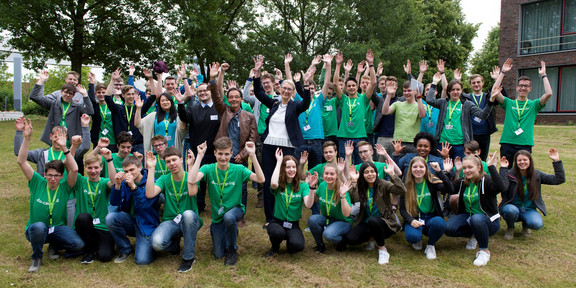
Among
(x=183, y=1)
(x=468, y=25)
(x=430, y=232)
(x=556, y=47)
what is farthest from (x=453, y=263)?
(x=468, y=25)

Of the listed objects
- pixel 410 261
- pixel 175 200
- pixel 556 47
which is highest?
pixel 556 47

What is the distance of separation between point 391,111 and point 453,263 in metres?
2.85

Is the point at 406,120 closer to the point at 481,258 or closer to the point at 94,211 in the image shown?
the point at 481,258

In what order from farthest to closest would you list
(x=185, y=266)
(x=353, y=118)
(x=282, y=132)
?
(x=353, y=118) < (x=282, y=132) < (x=185, y=266)

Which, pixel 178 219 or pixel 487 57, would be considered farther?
pixel 487 57

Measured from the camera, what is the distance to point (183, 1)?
19.5 m

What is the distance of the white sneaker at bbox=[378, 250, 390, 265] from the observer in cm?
462

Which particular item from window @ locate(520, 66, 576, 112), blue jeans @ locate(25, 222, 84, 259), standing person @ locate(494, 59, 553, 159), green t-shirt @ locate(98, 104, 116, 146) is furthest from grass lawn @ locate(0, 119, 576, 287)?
window @ locate(520, 66, 576, 112)

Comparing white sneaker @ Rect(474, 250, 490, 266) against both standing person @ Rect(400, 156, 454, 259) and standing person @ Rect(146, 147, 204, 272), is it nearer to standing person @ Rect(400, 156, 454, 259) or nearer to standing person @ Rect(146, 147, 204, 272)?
standing person @ Rect(400, 156, 454, 259)

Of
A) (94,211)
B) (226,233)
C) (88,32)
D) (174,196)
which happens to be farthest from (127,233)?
(88,32)

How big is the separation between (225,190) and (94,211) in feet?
5.24

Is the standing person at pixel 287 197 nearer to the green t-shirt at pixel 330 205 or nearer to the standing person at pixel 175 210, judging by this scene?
the green t-shirt at pixel 330 205

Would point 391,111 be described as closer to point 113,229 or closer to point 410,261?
point 410,261

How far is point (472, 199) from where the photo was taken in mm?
4996
